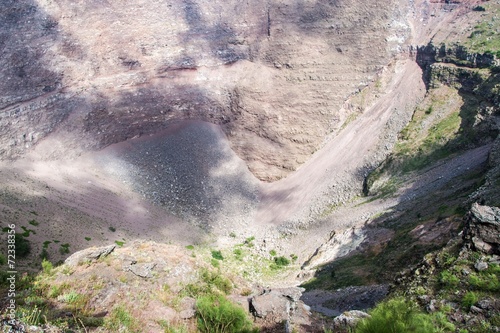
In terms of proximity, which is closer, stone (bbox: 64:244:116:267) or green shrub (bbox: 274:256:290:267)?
stone (bbox: 64:244:116:267)

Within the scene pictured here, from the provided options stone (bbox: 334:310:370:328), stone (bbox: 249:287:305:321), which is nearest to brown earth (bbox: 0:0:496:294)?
stone (bbox: 249:287:305:321)

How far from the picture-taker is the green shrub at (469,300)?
1169 cm

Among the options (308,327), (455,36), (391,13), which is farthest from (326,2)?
(308,327)

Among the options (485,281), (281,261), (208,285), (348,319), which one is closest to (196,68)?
(281,261)

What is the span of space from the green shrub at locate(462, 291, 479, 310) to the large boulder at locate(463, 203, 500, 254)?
2862mm

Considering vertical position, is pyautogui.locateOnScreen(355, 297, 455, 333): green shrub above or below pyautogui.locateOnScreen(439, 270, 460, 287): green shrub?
above

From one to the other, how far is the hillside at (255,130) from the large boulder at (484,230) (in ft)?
28.7

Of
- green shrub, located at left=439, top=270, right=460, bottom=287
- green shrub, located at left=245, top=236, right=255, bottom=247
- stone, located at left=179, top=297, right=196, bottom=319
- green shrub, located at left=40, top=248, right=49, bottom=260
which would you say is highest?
green shrub, located at left=439, top=270, right=460, bottom=287

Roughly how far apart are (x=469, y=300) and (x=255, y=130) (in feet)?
153

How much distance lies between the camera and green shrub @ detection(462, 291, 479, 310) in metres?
11.7

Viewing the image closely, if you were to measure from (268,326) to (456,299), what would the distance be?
6.59 metres

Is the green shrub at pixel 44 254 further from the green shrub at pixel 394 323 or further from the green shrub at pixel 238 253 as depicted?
the green shrub at pixel 394 323

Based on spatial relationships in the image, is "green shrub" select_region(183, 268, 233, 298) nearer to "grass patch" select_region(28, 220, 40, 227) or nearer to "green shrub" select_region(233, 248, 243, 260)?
"grass patch" select_region(28, 220, 40, 227)

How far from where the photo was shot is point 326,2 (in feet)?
189
